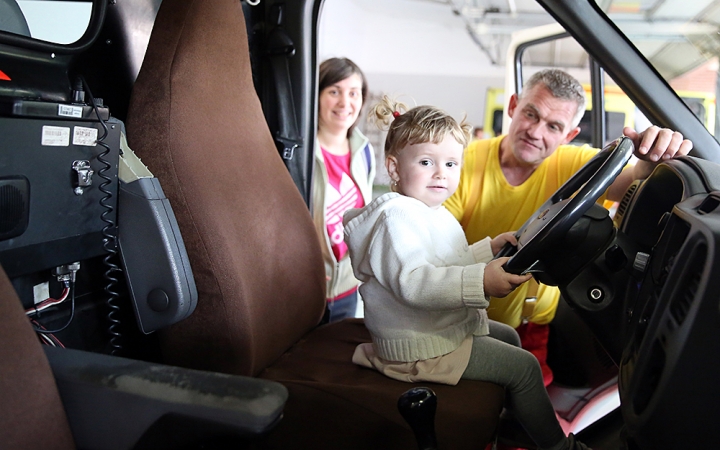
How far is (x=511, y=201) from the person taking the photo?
5.90ft

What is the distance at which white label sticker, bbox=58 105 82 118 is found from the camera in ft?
2.84

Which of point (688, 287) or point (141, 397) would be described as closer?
point (141, 397)

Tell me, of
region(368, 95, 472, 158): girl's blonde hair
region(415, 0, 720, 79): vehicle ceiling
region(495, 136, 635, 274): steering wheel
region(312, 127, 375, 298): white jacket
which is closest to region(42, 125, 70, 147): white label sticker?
region(368, 95, 472, 158): girl's blonde hair

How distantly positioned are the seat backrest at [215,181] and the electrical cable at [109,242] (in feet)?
0.30

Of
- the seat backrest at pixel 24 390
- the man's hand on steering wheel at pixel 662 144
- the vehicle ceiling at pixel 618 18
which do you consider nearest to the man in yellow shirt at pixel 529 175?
the man's hand on steering wheel at pixel 662 144

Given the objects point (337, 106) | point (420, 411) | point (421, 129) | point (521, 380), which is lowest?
point (521, 380)

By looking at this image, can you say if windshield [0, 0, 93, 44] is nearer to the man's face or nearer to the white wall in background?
the man's face

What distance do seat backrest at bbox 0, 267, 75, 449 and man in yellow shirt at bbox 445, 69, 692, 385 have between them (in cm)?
131

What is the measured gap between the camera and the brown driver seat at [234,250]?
101cm

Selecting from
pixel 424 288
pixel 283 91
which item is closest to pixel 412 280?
pixel 424 288

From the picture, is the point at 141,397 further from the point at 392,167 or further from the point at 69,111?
the point at 392,167

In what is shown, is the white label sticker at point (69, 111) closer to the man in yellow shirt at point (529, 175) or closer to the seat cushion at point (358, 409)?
the seat cushion at point (358, 409)

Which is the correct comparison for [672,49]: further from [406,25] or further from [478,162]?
[478,162]

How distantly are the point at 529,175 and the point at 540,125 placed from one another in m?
0.17
